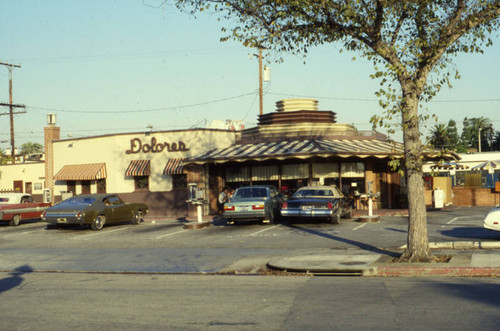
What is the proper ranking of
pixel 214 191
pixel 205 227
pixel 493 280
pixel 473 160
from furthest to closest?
pixel 473 160 < pixel 214 191 < pixel 205 227 < pixel 493 280

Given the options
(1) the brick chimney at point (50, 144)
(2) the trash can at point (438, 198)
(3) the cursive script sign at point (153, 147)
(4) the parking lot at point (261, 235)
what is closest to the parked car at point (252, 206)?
(4) the parking lot at point (261, 235)

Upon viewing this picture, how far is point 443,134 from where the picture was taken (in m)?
12.7

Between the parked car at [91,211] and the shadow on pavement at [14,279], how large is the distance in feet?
29.5

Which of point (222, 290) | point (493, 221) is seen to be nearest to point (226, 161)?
point (493, 221)

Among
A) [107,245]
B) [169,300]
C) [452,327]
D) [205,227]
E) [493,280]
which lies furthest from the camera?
[205,227]

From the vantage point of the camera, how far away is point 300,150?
28375 millimetres

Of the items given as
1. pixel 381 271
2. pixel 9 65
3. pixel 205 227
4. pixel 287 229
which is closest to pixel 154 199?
pixel 205 227

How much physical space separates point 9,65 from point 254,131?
96.6 ft

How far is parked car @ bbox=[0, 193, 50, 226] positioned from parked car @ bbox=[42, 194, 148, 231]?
15.6 feet

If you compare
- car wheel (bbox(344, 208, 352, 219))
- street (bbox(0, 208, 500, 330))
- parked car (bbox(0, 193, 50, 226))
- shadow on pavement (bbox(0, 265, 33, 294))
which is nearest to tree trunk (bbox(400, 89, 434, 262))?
street (bbox(0, 208, 500, 330))

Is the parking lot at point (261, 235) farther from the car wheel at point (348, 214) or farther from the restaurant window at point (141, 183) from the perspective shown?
the restaurant window at point (141, 183)

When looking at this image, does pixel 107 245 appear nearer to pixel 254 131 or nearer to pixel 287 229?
pixel 287 229

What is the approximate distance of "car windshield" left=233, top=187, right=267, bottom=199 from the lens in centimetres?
2450

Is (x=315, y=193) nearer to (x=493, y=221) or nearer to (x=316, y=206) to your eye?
(x=316, y=206)
